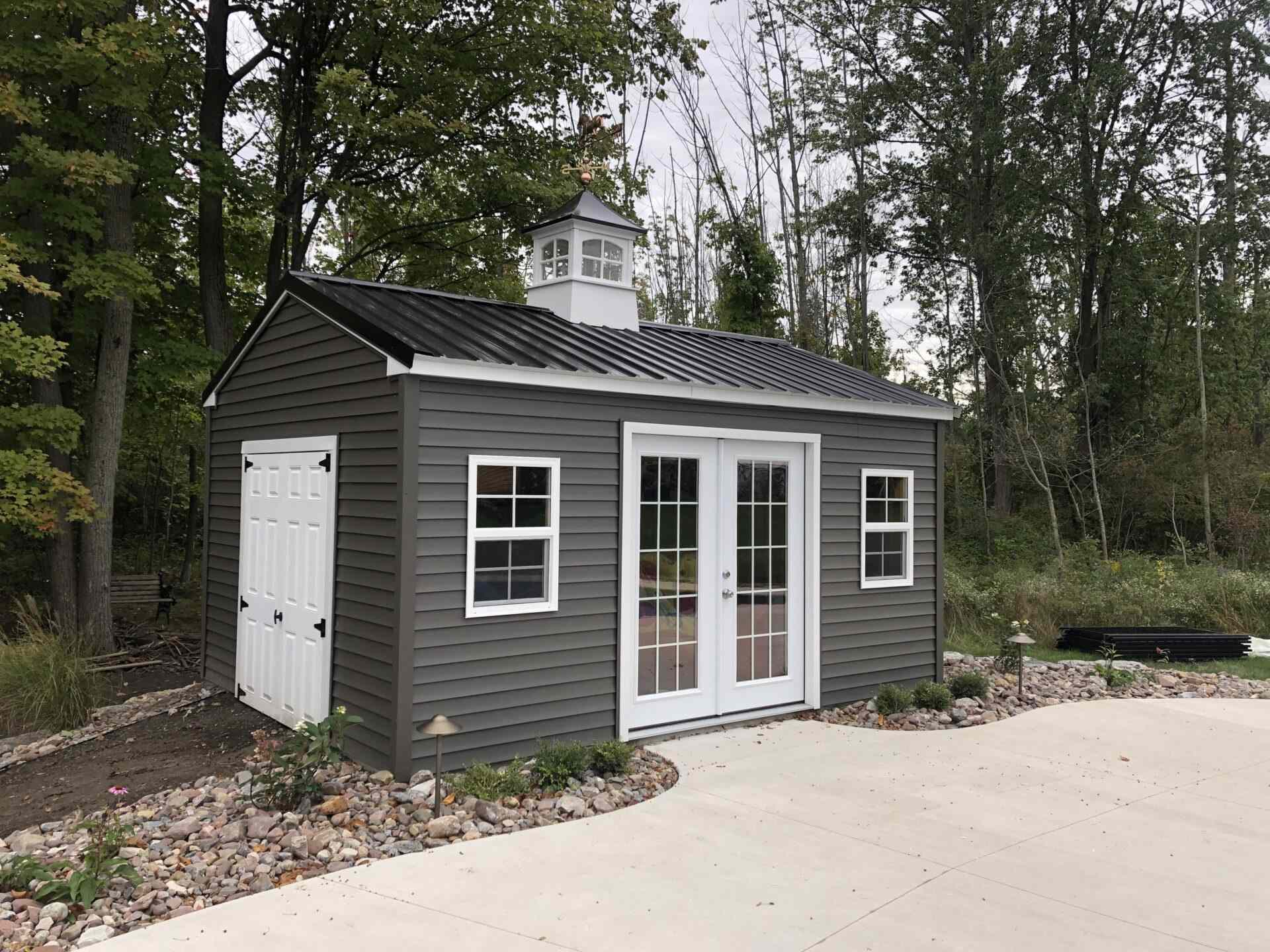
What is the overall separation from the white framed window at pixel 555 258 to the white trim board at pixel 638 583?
2.32 metres

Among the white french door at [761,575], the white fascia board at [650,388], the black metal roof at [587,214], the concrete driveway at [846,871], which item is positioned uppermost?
the black metal roof at [587,214]

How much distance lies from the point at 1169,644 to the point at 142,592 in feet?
39.4

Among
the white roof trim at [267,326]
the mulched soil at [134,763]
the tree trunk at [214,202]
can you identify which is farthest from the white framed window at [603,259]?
the tree trunk at [214,202]

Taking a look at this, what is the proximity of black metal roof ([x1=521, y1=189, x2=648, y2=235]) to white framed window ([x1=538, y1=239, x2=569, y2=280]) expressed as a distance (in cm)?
17

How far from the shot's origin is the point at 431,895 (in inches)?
144

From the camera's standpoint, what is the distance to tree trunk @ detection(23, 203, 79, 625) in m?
9.41

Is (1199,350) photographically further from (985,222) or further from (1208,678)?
(1208,678)

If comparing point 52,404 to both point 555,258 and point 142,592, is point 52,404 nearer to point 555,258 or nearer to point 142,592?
point 142,592

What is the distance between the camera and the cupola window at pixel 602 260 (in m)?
7.94

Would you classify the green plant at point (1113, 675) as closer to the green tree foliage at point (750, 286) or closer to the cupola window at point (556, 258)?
the cupola window at point (556, 258)

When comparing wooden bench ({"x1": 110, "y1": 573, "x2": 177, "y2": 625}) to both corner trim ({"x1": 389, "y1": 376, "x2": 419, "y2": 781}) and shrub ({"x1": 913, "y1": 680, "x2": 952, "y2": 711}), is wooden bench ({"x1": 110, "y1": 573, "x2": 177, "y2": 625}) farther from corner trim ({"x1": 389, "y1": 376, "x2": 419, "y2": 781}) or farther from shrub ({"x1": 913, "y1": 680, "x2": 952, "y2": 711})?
shrub ({"x1": 913, "y1": 680, "x2": 952, "y2": 711})

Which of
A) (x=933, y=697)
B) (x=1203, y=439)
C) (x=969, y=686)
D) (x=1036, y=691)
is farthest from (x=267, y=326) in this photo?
(x=1203, y=439)

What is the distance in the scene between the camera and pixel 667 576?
6.22 metres

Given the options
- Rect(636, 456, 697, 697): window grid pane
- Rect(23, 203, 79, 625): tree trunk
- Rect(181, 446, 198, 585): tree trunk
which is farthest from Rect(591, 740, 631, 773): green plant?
Rect(181, 446, 198, 585): tree trunk
